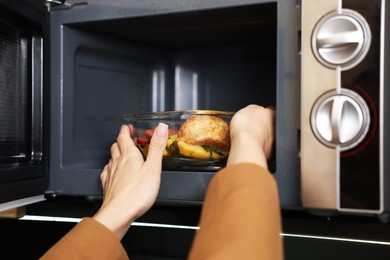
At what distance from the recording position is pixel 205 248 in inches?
21.3

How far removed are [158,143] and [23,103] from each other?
25 cm

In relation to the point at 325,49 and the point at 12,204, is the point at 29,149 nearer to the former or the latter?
the point at 12,204

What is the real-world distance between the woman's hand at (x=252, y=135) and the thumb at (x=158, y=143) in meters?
0.11

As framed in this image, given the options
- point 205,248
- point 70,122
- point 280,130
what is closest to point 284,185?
point 280,130

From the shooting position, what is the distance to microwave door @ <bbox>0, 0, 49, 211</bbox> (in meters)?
0.76

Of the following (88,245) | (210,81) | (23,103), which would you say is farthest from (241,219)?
(210,81)

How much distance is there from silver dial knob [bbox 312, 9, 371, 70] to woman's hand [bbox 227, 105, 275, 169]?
0.14m

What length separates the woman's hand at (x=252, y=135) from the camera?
2.10 feet

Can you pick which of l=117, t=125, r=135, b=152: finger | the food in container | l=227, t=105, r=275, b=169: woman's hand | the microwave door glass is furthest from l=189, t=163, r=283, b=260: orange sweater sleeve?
the microwave door glass

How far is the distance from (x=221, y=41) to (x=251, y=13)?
9.8 inches

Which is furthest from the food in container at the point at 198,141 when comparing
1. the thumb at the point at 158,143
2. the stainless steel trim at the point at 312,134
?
the stainless steel trim at the point at 312,134

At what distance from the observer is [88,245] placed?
28.1 inches

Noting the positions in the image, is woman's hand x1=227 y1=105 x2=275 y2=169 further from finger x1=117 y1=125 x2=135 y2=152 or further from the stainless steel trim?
finger x1=117 y1=125 x2=135 y2=152

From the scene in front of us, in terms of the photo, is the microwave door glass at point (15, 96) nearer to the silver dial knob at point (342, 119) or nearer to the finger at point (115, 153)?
the finger at point (115, 153)
